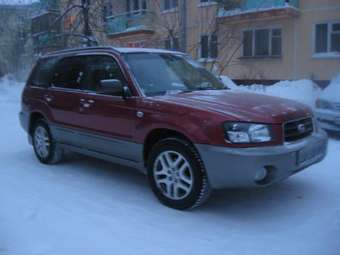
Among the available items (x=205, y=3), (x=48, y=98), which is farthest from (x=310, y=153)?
(x=205, y=3)

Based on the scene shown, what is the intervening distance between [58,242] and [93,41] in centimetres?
1158

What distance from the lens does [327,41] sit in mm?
17828

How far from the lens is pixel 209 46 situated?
17.7 meters

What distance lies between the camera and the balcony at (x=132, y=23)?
78.5 ft

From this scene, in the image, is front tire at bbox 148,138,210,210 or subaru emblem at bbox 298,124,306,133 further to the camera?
subaru emblem at bbox 298,124,306,133

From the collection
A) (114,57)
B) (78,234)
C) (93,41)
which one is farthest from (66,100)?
(93,41)

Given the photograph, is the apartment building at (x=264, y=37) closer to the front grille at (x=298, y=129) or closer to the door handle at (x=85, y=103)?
the door handle at (x=85, y=103)

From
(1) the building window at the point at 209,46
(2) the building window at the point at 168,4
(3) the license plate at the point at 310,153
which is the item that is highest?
(2) the building window at the point at 168,4

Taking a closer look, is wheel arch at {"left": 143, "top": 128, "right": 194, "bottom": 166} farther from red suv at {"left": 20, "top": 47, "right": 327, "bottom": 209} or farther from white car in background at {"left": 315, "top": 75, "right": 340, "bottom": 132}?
white car in background at {"left": 315, "top": 75, "right": 340, "bottom": 132}

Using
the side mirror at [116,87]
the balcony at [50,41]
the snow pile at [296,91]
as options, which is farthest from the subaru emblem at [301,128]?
the balcony at [50,41]

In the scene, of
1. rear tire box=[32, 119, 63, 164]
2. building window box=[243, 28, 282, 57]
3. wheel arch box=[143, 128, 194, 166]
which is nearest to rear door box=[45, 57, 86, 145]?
rear tire box=[32, 119, 63, 164]

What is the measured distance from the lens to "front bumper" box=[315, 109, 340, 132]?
8250 millimetres

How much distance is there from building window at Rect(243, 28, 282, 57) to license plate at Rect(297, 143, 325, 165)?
14847 mm

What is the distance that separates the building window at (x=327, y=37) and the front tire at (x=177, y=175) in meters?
14.6
